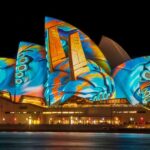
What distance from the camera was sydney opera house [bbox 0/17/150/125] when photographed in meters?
132

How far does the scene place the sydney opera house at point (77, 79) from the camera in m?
132

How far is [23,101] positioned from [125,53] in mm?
13621

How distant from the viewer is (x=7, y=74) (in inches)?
5340

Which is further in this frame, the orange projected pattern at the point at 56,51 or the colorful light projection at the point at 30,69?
the colorful light projection at the point at 30,69

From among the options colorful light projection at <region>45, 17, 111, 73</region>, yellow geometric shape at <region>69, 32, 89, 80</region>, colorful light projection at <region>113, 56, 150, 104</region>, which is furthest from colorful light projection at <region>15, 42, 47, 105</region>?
colorful light projection at <region>113, 56, 150, 104</region>

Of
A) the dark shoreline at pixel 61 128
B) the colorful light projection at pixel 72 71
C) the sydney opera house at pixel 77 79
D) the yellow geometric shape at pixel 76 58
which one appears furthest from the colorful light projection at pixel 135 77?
the dark shoreline at pixel 61 128

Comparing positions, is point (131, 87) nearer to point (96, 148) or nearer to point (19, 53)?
point (19, 53)

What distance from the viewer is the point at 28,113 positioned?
139m

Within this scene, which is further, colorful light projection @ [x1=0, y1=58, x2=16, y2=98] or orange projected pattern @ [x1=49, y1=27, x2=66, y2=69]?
colorful light projection @ [x1=0, y1=58, x2=16, y2=98]

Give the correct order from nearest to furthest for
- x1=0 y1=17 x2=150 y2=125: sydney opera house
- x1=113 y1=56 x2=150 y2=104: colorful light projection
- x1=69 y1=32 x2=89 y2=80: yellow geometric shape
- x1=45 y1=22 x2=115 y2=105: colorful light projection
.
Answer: x1=69 y1=32 x2=89 y2=80: yellow geometric shape
x1=45 y1=22 x2=115 y2=105: colorful light projection
x1=0 y1=17 x2=150 y2=125: sydney opera house
x1=113 y1=56 x2=150 y2=104: colorful light projection

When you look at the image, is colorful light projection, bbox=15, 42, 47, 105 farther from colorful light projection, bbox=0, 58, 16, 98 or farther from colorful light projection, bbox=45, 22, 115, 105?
colorful light projection, bbox=45, 22, 115, 105

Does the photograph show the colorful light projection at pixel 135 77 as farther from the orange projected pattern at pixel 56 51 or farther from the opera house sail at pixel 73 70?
the orange projected pattern at pixel 56 51

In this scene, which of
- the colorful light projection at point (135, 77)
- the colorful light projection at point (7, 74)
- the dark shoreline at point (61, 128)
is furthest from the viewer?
the colorful light projection at point (7, 74)

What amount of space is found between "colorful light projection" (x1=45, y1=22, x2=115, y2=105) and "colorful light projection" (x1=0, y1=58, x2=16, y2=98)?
16.8 feet
